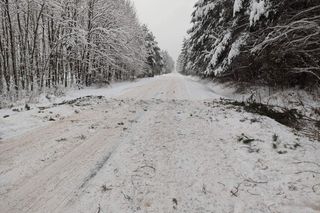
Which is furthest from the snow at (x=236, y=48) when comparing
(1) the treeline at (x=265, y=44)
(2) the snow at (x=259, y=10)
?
(2) the snow at (x=259, y=10)

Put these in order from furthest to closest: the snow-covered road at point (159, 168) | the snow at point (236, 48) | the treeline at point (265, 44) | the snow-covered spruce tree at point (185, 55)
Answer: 1. the snow-covered spruce tree at point (185, 55)
2. the snow at point (236, 48)
3. the treeline at point (265, 44)
4. the snow-covered road at point (159, 168)

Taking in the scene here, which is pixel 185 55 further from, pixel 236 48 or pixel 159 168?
pixel 159 168

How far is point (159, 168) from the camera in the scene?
153 inches

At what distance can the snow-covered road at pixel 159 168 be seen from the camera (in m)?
2.97

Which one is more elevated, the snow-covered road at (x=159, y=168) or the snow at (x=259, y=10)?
the snow at (x=259, y=10)

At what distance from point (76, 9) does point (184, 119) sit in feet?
44.6

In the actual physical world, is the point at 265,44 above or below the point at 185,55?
below

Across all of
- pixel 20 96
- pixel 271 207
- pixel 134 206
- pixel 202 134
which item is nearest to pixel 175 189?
pixel 134 206

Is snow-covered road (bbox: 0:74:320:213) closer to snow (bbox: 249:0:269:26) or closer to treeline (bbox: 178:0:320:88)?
treeline (bbox: 178:0:320:88)

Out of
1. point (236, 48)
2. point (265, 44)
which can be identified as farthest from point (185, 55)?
point (265, 44)

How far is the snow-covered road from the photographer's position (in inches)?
117

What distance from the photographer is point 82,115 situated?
768cm

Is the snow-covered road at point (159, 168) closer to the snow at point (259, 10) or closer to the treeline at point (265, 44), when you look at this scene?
the treeline at point (265, 44)

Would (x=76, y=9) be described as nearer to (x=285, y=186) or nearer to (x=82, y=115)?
(x=82, y=115)
